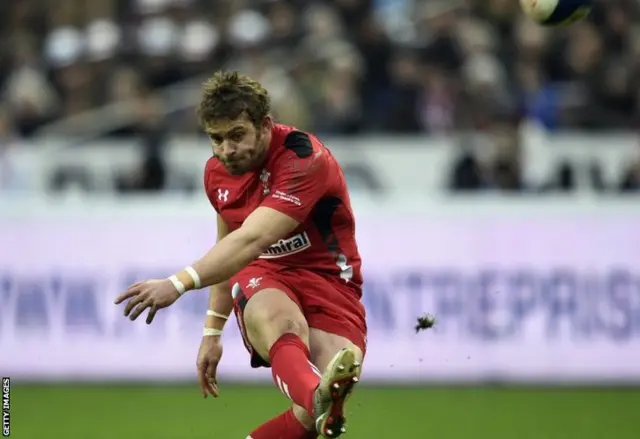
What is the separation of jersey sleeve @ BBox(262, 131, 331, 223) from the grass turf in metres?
2.88

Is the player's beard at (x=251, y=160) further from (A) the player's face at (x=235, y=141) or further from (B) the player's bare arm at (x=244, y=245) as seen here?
(B) the player's bare arm at (x=244, y=245)

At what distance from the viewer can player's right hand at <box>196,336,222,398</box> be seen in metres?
7.62

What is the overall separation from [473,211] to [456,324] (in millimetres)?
1147

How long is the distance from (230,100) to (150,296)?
3.72 ft

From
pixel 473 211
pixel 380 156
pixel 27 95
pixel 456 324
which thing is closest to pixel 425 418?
pixel 456 324

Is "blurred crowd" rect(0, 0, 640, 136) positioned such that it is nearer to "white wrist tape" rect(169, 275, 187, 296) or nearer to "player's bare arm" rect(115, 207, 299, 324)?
"player's bare arm" rect(115, 207, 299, 324)

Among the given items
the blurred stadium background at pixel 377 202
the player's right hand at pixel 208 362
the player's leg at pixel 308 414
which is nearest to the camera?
the player's leg at pixel 308 414

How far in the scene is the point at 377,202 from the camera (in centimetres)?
1354

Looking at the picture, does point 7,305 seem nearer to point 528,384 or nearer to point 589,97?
point 528,384

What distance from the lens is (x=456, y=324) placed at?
12969mm

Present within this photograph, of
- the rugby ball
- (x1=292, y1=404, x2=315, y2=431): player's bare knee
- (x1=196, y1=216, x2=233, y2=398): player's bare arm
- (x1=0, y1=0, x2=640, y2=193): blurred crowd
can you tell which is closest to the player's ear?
(x1=196, y1=216, x2=233, y2=398): player's bare arm

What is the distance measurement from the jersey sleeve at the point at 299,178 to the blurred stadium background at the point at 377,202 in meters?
3.09

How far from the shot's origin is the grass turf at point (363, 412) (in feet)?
32.3

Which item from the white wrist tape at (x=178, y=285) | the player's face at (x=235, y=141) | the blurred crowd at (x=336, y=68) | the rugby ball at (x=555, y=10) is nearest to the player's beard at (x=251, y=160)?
the player's face at (x=235, y=141)
